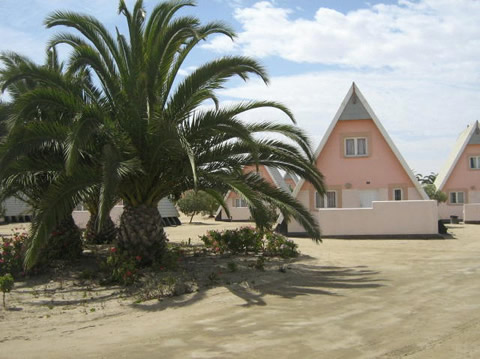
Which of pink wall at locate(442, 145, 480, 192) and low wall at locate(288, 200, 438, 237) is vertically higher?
pink wall at locate(442, 145, 480, 192)

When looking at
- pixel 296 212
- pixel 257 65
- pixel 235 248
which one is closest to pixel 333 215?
pixel 235 248

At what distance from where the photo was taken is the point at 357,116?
23703 mm

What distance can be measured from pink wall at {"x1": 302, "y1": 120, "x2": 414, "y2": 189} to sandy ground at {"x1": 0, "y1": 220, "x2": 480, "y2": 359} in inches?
502

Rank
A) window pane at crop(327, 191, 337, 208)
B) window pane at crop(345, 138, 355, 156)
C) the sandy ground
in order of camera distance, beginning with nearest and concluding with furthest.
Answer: the sandy ground < window pane at crop(345, 138, 355, 156) < window pane at crop(327, 191, 337, 208)

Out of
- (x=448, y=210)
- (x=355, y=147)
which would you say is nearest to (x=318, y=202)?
(x=355, y=147)

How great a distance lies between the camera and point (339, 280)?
10398 mm

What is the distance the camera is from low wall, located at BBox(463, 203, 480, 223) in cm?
3278

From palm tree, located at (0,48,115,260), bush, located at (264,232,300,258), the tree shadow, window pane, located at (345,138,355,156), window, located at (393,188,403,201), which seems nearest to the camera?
the tree shadow

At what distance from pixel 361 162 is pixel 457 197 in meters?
15.0

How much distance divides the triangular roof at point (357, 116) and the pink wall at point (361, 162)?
0.29 metres

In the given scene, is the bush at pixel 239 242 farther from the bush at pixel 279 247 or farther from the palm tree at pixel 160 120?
the palm tree at pixel 160 120

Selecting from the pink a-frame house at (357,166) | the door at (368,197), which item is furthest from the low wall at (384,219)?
the door at (368,197)

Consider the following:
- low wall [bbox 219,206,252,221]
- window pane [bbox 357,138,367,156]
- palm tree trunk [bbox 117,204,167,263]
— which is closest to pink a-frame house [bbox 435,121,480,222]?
window pane [bbox 357,138,367,156]

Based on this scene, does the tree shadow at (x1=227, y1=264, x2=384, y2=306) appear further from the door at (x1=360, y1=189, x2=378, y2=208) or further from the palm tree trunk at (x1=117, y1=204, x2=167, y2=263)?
the door at (x1=360, y1=189, x2=378, y2=208)
